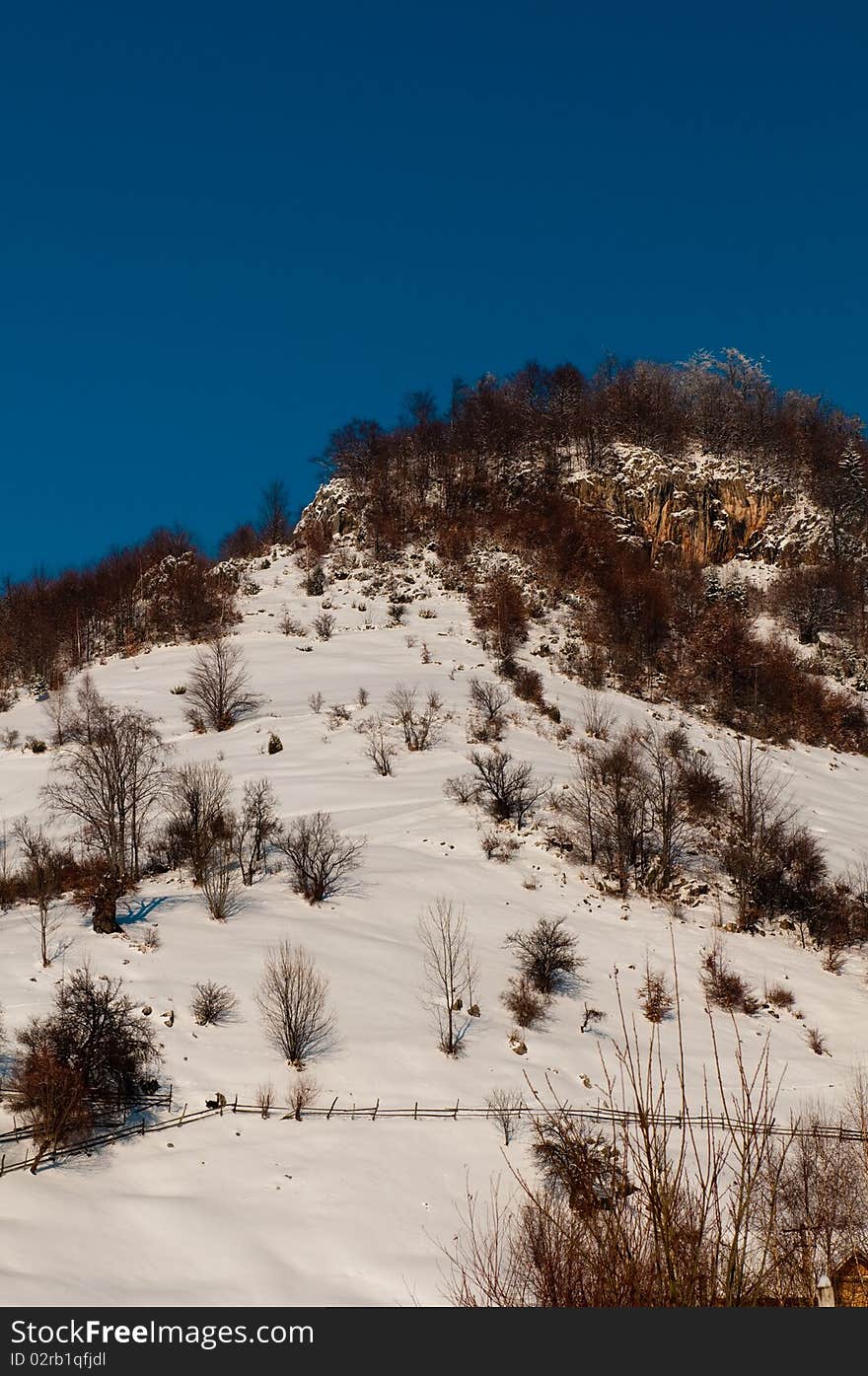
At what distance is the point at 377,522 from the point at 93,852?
176ft

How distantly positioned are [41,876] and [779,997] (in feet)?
91.6

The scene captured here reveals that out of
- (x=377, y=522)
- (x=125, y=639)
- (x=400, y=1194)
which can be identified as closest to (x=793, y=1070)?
(x=400, y=1194)

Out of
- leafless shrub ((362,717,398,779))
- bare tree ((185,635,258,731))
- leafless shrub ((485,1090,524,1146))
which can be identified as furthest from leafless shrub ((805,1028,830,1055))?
bare tree ((185,635,258,731))

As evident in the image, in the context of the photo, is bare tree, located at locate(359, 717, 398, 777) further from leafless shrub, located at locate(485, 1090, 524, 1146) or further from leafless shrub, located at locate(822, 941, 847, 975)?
leafless shrub, located at locate(822, 941, 847, 975)

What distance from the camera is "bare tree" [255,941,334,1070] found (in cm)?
2402

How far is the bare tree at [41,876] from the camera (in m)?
27.4

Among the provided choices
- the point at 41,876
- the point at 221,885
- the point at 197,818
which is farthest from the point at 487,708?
the point at 41,876

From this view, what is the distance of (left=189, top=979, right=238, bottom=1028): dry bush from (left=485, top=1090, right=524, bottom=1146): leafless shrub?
28.3 feet

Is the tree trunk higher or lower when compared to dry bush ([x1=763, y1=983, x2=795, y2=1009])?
higher

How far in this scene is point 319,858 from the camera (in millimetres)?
33688

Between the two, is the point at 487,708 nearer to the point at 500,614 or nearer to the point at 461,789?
the point at 461,789

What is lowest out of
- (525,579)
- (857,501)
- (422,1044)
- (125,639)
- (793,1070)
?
(793,1070)

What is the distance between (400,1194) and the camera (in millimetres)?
18766

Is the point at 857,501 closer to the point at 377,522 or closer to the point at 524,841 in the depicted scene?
the point at 377,522
